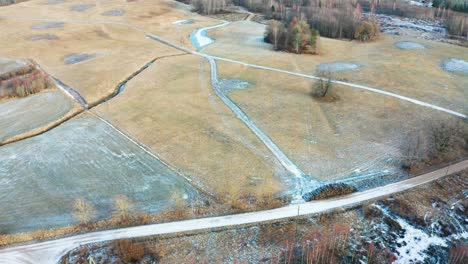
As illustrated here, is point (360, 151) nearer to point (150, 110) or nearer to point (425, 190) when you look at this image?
point (425, 190)

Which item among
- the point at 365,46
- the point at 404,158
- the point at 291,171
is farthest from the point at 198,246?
the point at 365,46

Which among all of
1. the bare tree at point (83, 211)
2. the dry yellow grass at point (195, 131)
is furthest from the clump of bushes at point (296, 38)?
the bare tree at point (83, 211)

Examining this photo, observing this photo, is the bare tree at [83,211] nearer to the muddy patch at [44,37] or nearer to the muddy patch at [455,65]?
the muddy patch at [455,65]

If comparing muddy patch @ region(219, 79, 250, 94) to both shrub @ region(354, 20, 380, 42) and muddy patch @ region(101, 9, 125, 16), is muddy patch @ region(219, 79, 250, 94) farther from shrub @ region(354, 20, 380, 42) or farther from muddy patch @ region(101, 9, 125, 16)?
muddy patch @ region(101, 9, 125, 16)

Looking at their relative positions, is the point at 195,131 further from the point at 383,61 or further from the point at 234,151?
the point at 383,61

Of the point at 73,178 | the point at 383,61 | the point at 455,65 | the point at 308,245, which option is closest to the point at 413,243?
the point at 308,245

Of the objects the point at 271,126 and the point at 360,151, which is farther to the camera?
the point at 271,126
